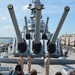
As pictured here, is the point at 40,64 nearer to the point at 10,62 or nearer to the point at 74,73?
the point at 10,62

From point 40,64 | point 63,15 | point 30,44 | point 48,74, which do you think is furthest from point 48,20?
point 48,74

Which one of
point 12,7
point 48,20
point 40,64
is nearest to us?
point 12,7

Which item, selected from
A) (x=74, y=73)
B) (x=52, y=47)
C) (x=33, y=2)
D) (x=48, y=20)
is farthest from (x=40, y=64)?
(x=33, y=2)

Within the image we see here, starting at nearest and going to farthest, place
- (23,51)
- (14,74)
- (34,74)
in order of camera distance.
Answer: (34,74)
(14,74)
(23,51)

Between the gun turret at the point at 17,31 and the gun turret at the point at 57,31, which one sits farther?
the gun turret at the point at 57,31

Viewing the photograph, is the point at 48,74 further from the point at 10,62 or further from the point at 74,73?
the point at 74,73

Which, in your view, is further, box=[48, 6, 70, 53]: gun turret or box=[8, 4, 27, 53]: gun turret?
box=[48, 6, 70, 53]: gun turret

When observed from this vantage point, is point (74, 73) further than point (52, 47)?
No

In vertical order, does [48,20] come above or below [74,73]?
above

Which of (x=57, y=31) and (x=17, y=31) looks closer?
(x=57, y=31)

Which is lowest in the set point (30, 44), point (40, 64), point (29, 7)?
point (40, 64)

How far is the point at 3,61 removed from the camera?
12750mm

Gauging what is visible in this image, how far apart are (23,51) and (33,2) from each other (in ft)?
27.2

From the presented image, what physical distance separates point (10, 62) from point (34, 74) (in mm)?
8493
